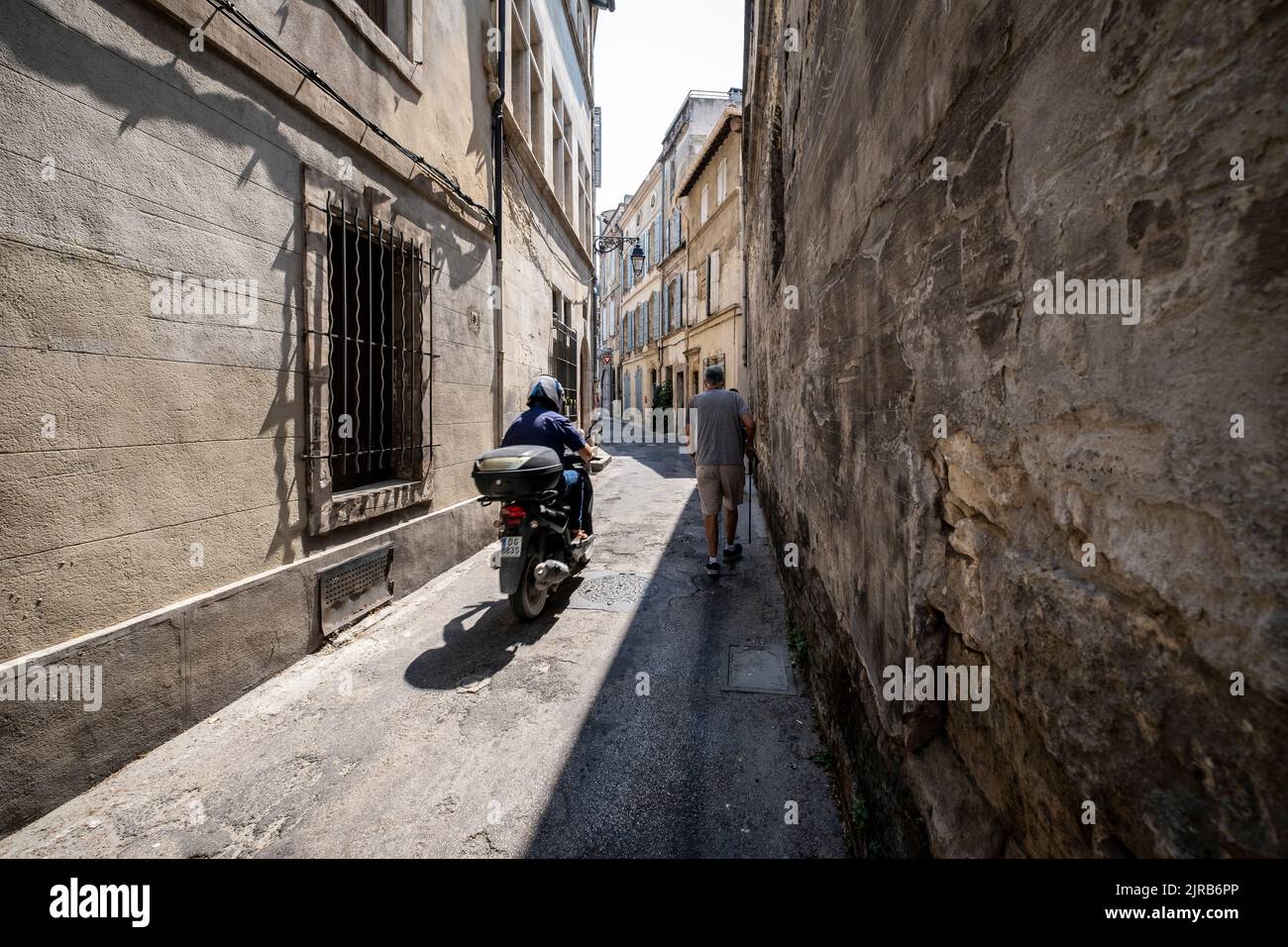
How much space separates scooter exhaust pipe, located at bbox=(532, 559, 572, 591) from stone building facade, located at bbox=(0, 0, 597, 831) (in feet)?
4.32

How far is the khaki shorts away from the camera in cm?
529

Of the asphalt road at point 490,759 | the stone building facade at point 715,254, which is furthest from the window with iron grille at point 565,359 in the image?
the asphalt road at point 490,759

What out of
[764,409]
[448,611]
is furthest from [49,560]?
[764,409]

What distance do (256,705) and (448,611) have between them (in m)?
1.50

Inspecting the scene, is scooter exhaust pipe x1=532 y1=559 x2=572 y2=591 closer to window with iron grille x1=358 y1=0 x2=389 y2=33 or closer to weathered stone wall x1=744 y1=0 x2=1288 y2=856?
weathered stone wall x1=744 y1=0 x2=1288 y2=856

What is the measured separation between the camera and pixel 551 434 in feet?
15.0

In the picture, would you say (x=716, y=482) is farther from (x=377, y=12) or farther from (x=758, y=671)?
(x=377, y=12)

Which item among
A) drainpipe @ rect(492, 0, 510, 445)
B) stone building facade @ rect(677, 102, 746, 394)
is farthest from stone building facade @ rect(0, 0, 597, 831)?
stone building facade @ rect(677, 102, 746, 394)

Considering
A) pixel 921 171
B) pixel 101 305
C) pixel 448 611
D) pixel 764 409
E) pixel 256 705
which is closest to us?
pixel 921 171

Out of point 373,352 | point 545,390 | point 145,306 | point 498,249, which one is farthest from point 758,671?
point 498,249

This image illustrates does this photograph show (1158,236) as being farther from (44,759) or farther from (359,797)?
(44,759)

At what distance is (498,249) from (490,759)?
19.1 feet

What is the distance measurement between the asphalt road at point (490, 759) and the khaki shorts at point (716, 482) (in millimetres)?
1289
